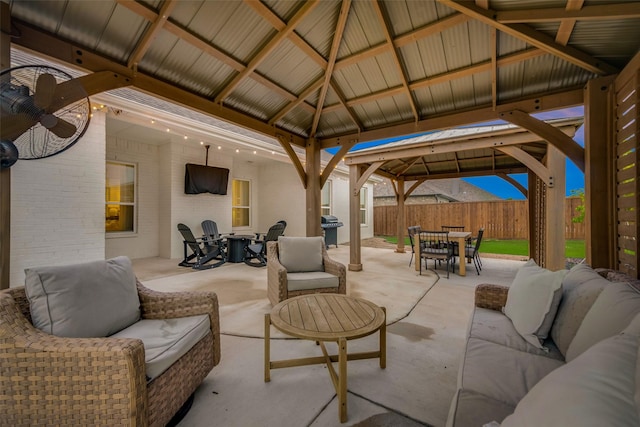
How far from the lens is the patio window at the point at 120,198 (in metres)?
6.02

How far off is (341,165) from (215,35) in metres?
7.53

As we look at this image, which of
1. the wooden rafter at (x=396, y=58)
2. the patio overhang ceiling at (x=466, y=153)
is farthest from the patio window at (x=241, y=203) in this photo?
the wooden rafter at (x=396, y=58)

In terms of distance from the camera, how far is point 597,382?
684 millimetres

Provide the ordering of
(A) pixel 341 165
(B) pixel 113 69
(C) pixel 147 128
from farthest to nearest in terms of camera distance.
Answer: (A) pixel 341 165
(C) pixel 147 128
(B) pixel 113 69

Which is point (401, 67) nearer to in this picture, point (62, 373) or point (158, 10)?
point (158, 10)

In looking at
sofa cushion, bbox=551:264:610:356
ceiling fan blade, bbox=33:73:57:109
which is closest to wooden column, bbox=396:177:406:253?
sofa cushion, bbox=551:264:610:356

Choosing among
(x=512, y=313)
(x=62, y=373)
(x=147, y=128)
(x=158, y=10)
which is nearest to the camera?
(x=62, y=373)

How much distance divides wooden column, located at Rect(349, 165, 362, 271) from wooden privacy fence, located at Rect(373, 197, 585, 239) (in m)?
4.89

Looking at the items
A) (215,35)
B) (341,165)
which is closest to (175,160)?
(215,35)

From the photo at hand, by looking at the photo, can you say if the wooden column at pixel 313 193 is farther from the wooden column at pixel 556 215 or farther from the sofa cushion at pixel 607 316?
the sofa cushion at pixel 607 316

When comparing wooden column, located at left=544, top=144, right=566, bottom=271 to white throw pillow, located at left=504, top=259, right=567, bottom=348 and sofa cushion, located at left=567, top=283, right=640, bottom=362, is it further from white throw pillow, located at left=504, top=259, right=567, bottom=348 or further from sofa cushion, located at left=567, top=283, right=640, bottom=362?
sofa cushion, located at left=567, top=283, right=640, bottom=362

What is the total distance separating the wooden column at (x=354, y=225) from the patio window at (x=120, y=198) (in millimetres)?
5219

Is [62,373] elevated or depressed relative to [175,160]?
depressed

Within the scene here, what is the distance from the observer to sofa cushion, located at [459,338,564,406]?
3.91 feet
